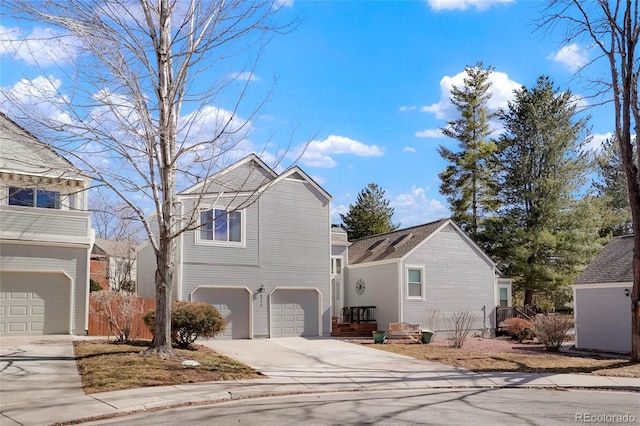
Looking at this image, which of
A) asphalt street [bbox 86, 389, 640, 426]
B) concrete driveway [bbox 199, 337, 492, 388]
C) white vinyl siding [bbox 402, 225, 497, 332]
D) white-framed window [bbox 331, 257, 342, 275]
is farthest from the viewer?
white-framed window [bbox 331, 257, 342, 275]

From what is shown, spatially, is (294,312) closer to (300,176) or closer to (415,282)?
(300,176)

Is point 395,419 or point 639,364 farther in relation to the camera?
point 639,364

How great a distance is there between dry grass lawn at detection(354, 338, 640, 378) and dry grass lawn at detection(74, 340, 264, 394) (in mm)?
6592

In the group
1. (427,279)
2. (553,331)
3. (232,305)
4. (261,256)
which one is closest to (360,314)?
(427,279)

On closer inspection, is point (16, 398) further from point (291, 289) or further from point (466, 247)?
point (466, 247)

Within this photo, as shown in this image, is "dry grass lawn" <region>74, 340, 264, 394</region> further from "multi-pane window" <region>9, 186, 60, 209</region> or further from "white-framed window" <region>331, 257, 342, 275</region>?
"white-framed window" <region>331, 257, 342, 275</region>

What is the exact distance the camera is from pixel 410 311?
84.2 feet

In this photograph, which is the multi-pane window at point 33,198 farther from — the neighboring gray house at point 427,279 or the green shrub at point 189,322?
the neighboring gray house at point 427,279

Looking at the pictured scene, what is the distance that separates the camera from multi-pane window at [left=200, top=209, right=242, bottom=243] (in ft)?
72.3

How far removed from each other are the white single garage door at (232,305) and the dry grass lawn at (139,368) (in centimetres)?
563

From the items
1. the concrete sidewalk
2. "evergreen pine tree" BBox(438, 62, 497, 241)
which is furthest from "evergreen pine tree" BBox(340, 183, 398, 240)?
the concrete sidewalk

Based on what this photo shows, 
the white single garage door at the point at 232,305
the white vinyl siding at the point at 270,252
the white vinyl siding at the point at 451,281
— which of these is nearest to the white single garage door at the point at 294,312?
the white vinyl siding at the point at 270,252

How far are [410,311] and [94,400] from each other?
17328 mm

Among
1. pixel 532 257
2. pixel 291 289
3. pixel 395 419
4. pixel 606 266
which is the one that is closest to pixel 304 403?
pixel 395 419
